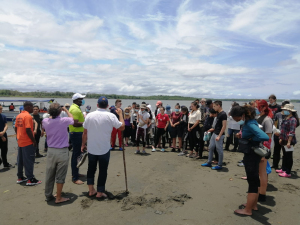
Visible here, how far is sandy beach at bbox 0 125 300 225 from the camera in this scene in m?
3.69

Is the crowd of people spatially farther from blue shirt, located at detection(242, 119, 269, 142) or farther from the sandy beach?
the sandy beach

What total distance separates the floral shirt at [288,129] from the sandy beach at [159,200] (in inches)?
43.3

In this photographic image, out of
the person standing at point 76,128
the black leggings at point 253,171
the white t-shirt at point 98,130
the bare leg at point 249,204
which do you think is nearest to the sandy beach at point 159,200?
the bare leg at point 249,204

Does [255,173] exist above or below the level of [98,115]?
below

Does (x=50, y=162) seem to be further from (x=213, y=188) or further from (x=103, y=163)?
(x=213, y=188)

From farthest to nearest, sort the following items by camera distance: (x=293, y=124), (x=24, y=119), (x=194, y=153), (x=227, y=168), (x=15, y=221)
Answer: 1. (x=194, y=153)
2. (x=227, y=168)
3. (x=293, y=124)
4. (x=24, y=119)
5. (x=15, y=221)

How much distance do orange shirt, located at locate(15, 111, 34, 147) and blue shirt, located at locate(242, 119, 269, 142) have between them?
4.65 m

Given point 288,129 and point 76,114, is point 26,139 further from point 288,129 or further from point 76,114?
point 288,129

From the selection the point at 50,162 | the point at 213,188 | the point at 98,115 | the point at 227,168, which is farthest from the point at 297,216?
the point at 50,162

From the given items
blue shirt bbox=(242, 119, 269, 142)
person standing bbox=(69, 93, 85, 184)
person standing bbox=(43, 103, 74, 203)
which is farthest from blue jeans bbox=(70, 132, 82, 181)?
blue shirt bbox=(242, 119, 269, 142)

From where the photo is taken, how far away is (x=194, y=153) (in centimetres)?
828

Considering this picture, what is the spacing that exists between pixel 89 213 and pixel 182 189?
2177 millimetres

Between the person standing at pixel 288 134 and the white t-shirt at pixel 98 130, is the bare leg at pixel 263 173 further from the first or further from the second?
the white t-shirt at pixel 98 130

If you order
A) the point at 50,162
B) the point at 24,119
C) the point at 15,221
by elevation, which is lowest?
the point at 15,221
